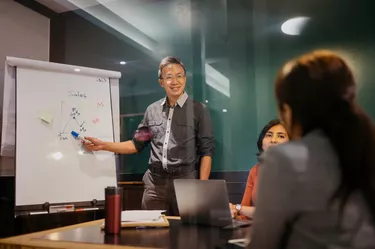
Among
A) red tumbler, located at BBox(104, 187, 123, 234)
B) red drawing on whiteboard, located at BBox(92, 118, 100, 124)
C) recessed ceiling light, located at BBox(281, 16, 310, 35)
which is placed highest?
recessed ceiling light, located at BBox(281, 16, 310, 35)

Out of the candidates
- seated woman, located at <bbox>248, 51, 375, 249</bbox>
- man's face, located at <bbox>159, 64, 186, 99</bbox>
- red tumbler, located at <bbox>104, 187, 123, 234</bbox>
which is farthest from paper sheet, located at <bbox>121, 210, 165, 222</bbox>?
man's face, located at <bbox>159, 64, 186, 99</bbox>

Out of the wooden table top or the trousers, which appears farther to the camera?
the trousers

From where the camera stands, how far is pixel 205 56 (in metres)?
2.60

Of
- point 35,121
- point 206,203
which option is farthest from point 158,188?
point 206,203

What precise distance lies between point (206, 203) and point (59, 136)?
1.33m

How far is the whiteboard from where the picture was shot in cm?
226

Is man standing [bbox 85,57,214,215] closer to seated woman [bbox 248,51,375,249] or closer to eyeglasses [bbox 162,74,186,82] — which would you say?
eyeglasses [bbox 162,74,186,82]

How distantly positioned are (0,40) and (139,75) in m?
1.02

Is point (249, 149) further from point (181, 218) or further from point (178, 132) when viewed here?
point (181, 218)

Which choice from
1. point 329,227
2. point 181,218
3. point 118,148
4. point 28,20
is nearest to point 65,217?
point 118,148

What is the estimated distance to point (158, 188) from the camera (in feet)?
8.57

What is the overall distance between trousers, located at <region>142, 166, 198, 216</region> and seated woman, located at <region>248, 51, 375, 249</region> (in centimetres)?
153

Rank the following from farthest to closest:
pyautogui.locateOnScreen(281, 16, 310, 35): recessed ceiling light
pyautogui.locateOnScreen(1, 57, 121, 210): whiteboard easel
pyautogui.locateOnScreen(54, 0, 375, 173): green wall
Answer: pyautogui.locateOnScreen(1, 57, 121, 210): whiteboard easel
pyautogui.locateOnScreen(281, 16, 310, 35): recessed ceiling light
pyautogui.locateOnScreen(54, 0, 375, 173): green wall

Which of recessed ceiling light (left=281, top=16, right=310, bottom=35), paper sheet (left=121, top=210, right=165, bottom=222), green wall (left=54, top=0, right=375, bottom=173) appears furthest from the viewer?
recessed ceiling light (left=281, top=16, right=310, bottom=35)
